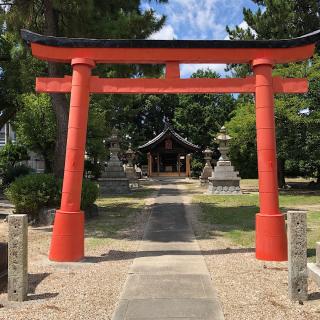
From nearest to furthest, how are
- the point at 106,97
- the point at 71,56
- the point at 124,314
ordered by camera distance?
the point at 124,314
the point at 71,56
the point at 106,97

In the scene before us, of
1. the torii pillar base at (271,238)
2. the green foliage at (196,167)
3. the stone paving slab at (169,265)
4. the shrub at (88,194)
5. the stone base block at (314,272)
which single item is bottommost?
the stone paving slab at (169,265)

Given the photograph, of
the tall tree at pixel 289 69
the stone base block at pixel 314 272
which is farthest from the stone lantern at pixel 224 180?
the stone base block at pixel 314 272

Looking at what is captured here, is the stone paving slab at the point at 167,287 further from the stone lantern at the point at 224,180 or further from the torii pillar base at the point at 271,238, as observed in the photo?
the stone lantern at the point at 224,180

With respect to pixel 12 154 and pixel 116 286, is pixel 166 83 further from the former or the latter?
pixel 12 154

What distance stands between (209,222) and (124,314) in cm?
814

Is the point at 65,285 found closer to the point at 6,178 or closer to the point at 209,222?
the point at 209,222

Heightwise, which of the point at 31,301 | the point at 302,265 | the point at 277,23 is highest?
the point at 277,23

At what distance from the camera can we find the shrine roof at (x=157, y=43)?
26.5 feet

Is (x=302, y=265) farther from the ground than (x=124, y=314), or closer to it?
farther from the ground

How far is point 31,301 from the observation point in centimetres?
542

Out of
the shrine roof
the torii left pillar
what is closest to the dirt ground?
the torii left pillar

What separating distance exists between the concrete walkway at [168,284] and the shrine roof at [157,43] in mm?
4107

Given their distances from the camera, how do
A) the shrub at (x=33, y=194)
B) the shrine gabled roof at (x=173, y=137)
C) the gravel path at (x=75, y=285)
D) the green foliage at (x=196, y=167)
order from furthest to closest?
the green foliage at (x=196, y=167) < the shrine gabled roof at (x=173, y=137) < the shrub at (x=33, y=194) < the gravel path at (x=75, y=285)

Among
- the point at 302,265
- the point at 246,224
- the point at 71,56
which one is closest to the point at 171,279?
the point at 302,265
